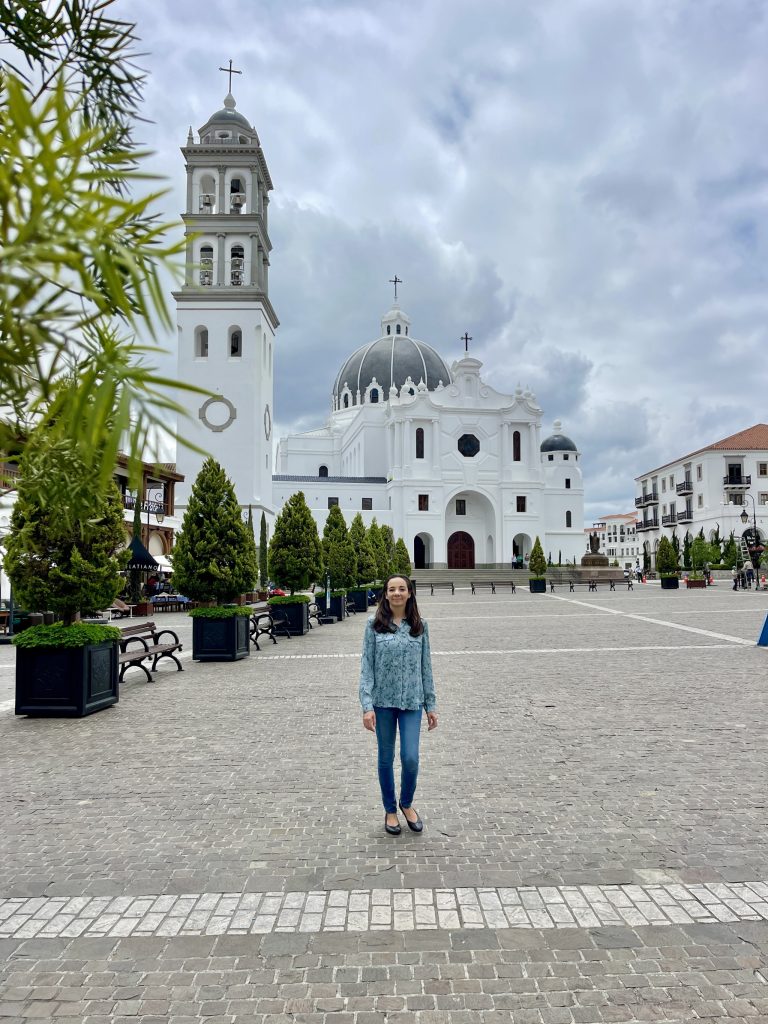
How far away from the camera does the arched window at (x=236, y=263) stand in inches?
1639

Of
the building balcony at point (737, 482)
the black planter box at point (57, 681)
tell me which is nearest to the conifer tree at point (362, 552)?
the black planter box at point (57, 681)

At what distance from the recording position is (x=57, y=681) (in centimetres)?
810

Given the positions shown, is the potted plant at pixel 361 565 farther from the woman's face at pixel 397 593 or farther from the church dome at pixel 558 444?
the church dome at pixel 558 444

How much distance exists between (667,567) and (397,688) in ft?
142

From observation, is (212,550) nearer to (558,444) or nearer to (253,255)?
(253,255)

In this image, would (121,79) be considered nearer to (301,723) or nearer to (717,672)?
(301,723)

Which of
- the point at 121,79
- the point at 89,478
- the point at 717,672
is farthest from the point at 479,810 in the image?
the point at 717,672

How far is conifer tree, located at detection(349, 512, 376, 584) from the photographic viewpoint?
27.7m

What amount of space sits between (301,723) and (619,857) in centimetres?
421

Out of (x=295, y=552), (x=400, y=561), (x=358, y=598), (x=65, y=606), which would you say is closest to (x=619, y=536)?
(x=400, y=561)

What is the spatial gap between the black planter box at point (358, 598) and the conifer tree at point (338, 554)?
1930 mm

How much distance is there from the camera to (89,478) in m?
1.98

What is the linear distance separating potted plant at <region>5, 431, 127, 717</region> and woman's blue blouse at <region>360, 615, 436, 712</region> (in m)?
4.08

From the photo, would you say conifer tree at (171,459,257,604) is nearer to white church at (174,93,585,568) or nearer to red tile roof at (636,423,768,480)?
white church at (174,93,585,568)
